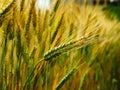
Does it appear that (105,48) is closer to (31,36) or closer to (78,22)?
(78,22)

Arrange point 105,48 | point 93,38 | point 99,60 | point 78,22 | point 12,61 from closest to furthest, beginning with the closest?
point 93,38 → point 12,61 → point 78,22 → point 99,60 → point 105,48

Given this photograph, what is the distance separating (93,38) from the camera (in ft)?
6.10

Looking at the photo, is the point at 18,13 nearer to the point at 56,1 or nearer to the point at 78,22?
the point at 56,1

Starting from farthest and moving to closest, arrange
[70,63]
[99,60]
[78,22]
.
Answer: [99,60] → [78,22] → [70,63]

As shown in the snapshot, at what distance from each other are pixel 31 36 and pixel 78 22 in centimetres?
76

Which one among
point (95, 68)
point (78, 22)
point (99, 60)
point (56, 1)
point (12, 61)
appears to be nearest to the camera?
point (12, 61)

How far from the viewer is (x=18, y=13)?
2014 mm

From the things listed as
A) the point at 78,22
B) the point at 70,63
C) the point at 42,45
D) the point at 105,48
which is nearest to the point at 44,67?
the point at 42,45

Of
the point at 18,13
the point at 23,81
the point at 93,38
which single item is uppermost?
the point at 18,13

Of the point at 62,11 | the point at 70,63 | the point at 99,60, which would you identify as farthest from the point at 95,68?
the point at 62,11

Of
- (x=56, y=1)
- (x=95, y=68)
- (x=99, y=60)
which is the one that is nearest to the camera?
(x=56, y=1)

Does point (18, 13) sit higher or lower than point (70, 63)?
higher

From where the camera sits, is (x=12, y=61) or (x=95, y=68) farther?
(x=95, y=68)

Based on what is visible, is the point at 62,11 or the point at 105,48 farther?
the point at 105,48
